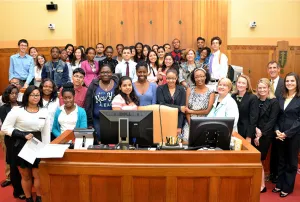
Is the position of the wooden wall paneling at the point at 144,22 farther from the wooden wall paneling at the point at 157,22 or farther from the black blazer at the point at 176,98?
the black blazer at the point at 176,98

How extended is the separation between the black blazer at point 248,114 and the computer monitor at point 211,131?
1.13 metres

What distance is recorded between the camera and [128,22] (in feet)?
24.2

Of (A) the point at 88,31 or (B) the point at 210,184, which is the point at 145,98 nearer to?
(B) the point at 210,184

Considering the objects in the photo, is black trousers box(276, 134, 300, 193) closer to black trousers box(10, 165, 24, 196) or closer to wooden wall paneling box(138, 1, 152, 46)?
black trousers box(10, 165, 24, 196)

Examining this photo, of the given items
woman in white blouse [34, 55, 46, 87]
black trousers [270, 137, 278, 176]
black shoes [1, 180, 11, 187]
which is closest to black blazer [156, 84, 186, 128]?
black trousers [270, 137, 278, 176]

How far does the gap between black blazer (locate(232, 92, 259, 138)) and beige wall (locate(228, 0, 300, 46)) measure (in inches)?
170

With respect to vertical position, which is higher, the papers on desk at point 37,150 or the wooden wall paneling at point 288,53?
the wooden wall paneling at point 288,53

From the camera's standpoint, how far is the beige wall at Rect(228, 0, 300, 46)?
7.27m

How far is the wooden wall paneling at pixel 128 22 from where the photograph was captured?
7.33m

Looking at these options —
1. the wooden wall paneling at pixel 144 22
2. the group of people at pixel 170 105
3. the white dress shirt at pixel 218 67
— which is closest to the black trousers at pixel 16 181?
the group of people at pixel 170 105

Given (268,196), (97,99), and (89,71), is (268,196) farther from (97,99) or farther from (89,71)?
(89,71)

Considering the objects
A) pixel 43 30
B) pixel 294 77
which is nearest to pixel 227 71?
pixel 294 77

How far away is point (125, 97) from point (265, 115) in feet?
5.33

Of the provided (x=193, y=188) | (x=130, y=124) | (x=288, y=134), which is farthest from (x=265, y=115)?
(x=130, y=124)
